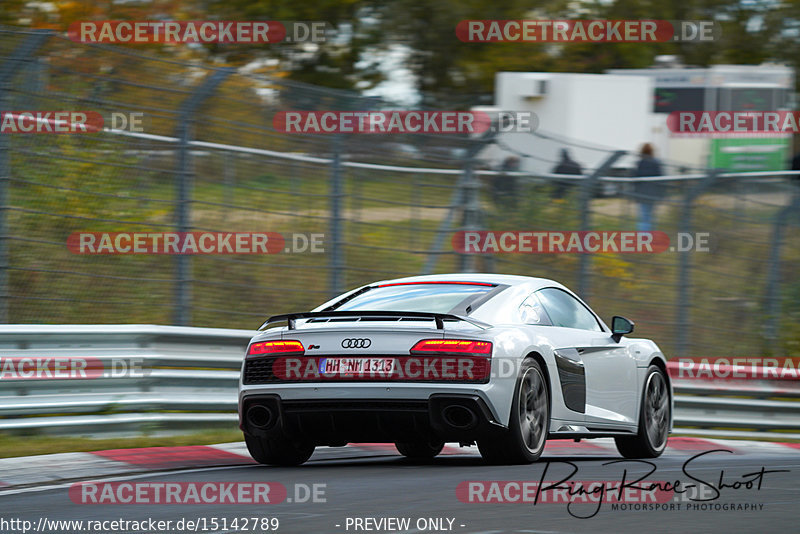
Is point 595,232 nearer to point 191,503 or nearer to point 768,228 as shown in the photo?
point 768,228

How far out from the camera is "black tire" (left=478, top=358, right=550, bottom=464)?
8031 millimetres

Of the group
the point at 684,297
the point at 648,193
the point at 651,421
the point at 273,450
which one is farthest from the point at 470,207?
the point at 273,450

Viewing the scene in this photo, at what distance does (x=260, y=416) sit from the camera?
838 cm

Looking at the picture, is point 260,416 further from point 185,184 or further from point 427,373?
point 185,184

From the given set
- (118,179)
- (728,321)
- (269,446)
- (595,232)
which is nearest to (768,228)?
(728,321)

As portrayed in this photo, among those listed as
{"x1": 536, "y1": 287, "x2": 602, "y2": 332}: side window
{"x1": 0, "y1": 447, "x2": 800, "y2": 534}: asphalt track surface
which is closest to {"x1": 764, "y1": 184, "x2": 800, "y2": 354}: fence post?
{"x1": 536, "y1": 287, "x2": 602, "y2": 332}: side window

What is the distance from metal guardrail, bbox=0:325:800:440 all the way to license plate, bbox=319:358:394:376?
262 centimetres

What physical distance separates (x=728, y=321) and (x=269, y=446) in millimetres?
8220

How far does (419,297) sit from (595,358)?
133cm

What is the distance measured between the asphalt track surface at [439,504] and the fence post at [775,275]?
6.60 m

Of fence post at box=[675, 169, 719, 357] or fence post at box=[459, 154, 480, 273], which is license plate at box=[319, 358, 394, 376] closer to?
fence post at box=[459, 154, 480, 273]

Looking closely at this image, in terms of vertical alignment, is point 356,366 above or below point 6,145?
below

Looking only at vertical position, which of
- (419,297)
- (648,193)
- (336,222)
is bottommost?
(419,297)

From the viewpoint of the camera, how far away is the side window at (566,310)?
912cm
